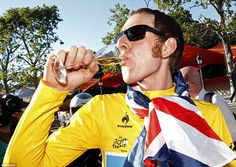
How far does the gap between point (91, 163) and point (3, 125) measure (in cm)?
124

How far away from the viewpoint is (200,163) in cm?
175

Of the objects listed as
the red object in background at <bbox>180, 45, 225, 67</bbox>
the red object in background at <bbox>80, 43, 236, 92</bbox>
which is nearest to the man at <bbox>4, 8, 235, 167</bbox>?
the red object in background at <bbox>180, 45, 225, 67</bbox>

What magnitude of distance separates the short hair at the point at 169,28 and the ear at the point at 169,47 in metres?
0.03

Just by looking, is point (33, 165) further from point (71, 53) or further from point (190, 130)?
point (190, 130)

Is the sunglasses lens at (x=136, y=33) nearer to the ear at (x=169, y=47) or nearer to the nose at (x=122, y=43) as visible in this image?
the nose at (x=122, y=43)

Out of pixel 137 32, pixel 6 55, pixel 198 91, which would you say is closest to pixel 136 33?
pixel 137 32

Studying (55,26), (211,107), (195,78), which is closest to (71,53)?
(211,107)

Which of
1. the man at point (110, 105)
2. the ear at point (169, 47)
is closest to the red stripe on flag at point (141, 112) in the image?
the man at point (110, 105)

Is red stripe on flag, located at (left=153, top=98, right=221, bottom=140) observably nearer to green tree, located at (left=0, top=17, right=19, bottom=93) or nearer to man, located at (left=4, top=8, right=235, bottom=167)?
man, located at (left=4, top=8, right=235, bottom=167)

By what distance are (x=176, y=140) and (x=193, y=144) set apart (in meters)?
0.10

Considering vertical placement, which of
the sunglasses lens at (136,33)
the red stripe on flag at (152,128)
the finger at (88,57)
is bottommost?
the red stripe on flag at (152,128)

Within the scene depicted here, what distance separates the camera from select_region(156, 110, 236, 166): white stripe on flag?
1765 millimetres

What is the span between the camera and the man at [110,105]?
170 centimetres

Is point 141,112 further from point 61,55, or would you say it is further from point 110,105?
point 61,55
